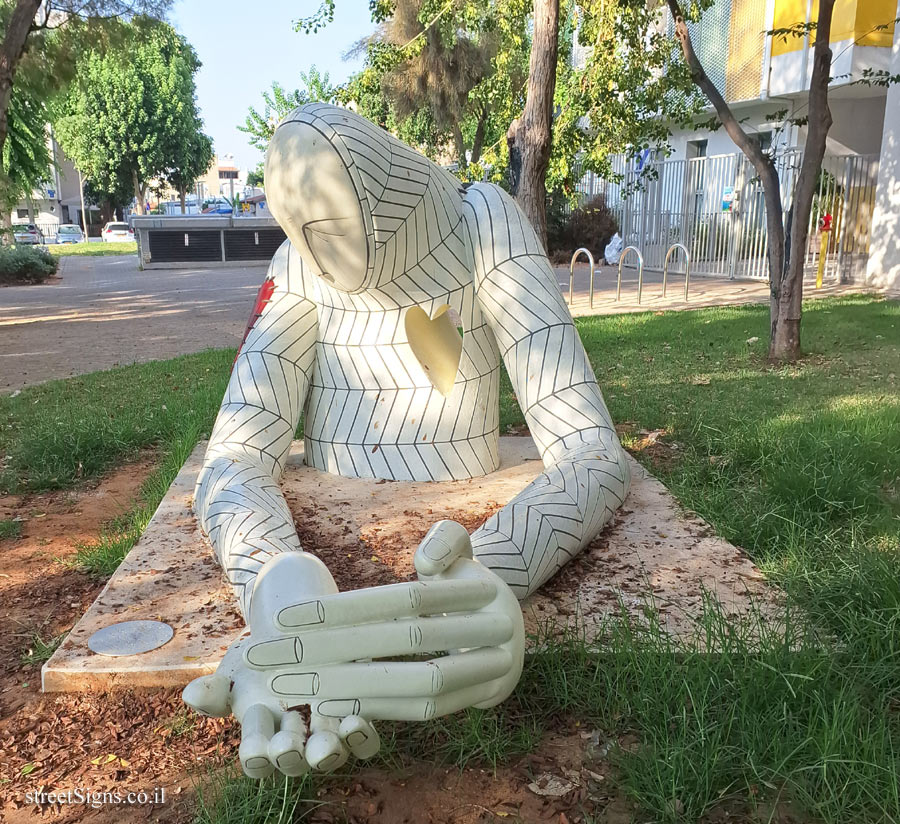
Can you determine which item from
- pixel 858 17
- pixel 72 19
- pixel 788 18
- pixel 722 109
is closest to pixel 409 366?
pixel 722 109

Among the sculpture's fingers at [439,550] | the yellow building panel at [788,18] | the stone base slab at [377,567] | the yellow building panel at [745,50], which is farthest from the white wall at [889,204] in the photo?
the sculpture's fingers at [439,550]

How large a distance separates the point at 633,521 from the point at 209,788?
159 cm

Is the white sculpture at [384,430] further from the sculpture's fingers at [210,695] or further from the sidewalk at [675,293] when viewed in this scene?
the sidewalk at [675,293]

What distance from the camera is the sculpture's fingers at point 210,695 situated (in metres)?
1.49

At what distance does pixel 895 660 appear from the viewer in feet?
6.43

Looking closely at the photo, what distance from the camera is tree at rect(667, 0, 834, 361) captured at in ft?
19.1

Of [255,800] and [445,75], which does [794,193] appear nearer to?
[255,800]

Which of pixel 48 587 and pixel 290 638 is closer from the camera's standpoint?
pixel 290 638

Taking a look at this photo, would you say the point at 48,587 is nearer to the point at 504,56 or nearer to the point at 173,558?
the point at 173,558

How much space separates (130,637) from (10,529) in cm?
147

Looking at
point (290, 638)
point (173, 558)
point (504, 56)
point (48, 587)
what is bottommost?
point (48, 587)

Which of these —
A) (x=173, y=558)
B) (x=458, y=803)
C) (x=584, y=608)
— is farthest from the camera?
(x=173, y=558)

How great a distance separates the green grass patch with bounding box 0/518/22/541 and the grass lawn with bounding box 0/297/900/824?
0.43 meters

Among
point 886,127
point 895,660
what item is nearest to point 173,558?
point 895,660
